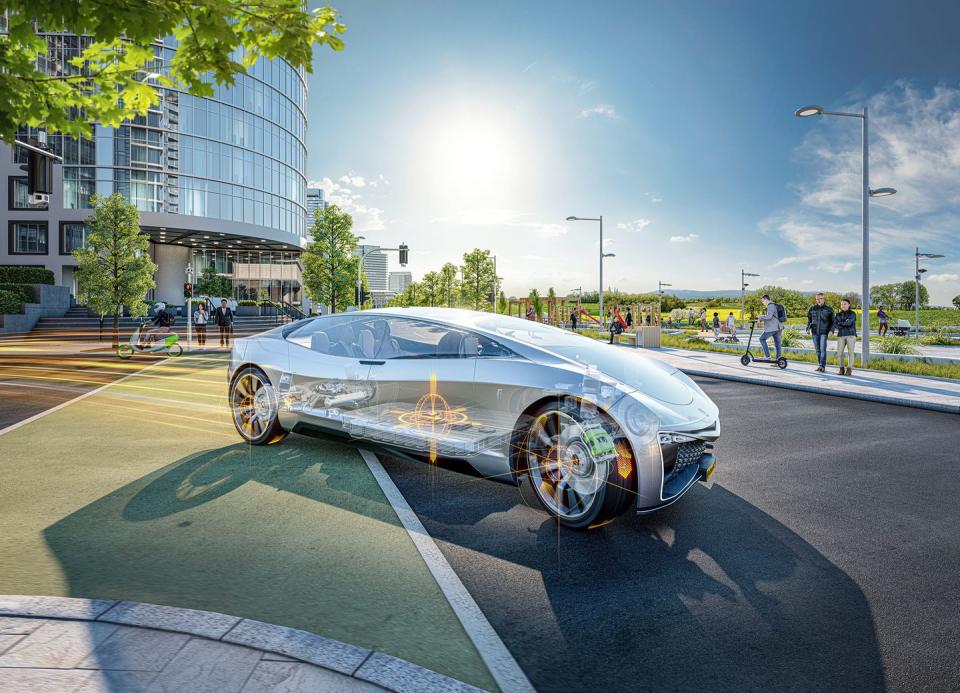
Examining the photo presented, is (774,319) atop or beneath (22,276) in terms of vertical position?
beneath

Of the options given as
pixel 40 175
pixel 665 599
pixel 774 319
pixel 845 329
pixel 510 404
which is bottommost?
pixel 665 599

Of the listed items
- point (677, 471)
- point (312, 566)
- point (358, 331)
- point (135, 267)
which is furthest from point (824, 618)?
point (135, 267)

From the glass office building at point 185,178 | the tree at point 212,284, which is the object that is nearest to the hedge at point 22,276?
the glass office building at point 185,178

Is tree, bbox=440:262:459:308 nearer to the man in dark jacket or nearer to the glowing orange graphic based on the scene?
the man in dark jacket

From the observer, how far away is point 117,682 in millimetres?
2225

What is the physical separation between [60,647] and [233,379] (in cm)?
408

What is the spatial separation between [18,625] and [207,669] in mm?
1018

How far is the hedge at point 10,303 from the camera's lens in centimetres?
2895

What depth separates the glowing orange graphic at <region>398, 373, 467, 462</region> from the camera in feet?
14.7

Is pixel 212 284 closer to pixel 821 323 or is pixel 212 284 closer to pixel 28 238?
pixel 28 238

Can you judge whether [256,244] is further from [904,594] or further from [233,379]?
[904,594]

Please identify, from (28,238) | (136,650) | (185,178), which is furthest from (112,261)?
(28,238)

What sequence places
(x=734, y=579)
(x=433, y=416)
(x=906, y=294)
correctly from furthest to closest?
1. (x=906, y=294)
2. (x=433, y=416)
3. (x=734, y=579)

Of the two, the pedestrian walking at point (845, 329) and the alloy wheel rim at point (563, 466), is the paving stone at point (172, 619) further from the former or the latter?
the pedestrian walking at point (845, 329)
